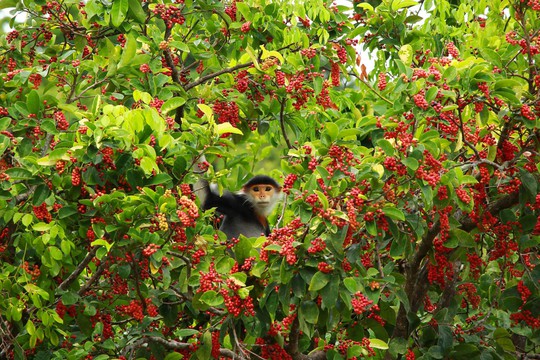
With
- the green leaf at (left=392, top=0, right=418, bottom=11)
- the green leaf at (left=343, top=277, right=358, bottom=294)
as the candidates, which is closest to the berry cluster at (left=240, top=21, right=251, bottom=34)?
the green leaf at (left=392, top=0, right=418, bottom=11)

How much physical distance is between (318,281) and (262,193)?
10.5 feet

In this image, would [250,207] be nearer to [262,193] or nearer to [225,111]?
[262,193]

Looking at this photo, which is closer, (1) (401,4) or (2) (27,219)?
(2) (27,219)

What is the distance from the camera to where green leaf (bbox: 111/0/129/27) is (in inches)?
183

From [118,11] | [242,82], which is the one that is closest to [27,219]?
[118,11]

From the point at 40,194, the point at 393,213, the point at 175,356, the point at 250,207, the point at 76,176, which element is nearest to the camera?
the point at 393,213

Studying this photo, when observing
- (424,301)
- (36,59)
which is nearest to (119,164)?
(36,59)

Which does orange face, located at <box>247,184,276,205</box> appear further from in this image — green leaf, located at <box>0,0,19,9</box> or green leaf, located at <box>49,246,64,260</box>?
green leaf, located at <box>49,246,64,260</box>

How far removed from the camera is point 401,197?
409cm

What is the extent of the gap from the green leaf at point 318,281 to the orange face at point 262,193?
3.10m

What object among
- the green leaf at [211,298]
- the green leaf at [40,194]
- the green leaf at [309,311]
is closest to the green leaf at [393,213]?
the green leaf at [309,311]

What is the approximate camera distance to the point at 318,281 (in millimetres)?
3688

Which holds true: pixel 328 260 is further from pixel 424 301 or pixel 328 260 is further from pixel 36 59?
pixel 36 59

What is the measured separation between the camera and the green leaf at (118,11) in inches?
183
